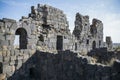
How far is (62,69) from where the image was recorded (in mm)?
9844

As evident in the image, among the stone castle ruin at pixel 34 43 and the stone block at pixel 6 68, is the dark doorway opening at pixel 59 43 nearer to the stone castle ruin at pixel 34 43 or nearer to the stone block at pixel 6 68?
the stone castle ruin at pixel 34 43

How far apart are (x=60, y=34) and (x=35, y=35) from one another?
8.29 feet

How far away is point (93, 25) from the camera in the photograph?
74.3 feet

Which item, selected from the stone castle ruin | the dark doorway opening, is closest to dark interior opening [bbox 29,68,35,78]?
the stone castle ruin

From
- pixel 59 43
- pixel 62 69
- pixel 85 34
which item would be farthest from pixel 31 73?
pixel 85 34

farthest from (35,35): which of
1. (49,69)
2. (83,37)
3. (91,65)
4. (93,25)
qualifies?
(93,25)

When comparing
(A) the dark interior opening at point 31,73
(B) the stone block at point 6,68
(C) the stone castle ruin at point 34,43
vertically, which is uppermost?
(C) the stone castle ruin at point 34,43

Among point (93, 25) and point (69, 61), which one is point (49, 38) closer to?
point (69, 61)

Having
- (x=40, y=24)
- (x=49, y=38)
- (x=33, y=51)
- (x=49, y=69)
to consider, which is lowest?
(x=49, y=69)

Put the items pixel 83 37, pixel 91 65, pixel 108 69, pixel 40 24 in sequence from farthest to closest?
pixel 83 37 < pixel 40 24 < pixel 91 65 < pixel 108 69

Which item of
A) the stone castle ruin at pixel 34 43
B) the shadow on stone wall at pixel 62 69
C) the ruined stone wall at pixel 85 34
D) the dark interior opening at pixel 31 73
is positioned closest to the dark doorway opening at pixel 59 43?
the stone castle ruin at pixel 34 43

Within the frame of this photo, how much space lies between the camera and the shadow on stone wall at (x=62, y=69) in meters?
7.50

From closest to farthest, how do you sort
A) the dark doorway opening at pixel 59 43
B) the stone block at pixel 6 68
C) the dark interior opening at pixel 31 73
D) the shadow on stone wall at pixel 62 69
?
the shadow on stone wall at pixel 62 69
the stone block at pixel 6 68
the dark interior opening at pixel 31 73
the dark doorway opening at pixel 59 43

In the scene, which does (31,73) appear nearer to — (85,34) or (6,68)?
(6,68)
